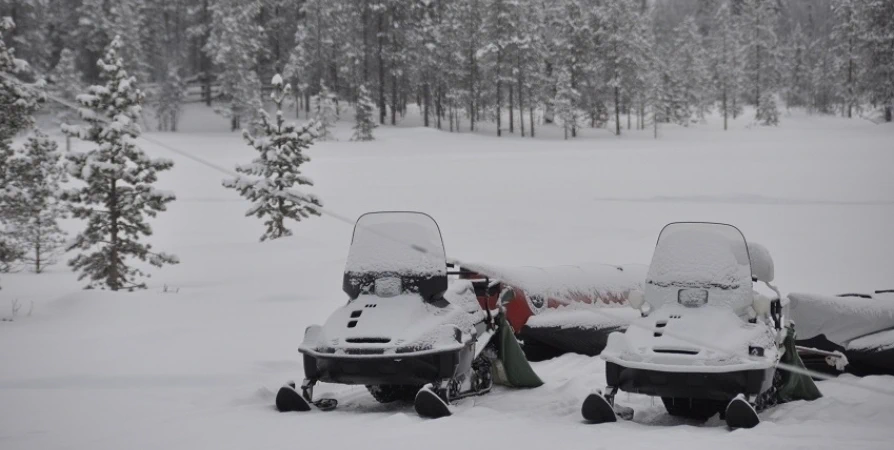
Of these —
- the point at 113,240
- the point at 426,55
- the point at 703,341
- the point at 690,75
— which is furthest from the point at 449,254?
the point at 690,75

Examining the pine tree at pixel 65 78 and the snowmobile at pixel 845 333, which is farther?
the pine tree at pixel 65 78

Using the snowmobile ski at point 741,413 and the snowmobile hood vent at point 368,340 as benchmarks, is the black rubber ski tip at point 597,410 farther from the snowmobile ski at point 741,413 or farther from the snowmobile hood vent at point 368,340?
the snowmobile hood vent at point 368,340

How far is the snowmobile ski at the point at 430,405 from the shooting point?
24.4 feet

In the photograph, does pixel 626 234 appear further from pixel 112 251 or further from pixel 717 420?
pixel 717 420

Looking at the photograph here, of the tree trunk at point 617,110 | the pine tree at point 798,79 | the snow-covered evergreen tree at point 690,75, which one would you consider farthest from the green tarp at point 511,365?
the pine tree at point 798,79

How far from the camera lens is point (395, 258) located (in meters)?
8.69

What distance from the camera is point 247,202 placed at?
3869 cm

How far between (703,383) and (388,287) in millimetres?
3193

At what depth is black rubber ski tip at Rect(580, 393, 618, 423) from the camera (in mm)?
7297

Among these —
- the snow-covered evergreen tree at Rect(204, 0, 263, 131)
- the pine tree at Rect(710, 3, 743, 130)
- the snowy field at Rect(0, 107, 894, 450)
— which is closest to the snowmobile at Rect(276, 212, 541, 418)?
the snowy field at Rect(0, 107, 894, 450)

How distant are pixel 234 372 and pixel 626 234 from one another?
18.8 metres

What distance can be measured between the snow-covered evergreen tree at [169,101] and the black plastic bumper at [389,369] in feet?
204

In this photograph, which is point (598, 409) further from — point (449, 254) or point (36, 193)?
point (449, 254)

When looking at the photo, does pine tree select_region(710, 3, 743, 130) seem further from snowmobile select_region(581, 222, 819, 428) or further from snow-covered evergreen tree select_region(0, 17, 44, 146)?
snowmobile select_region(581, 222, 819, 428)
